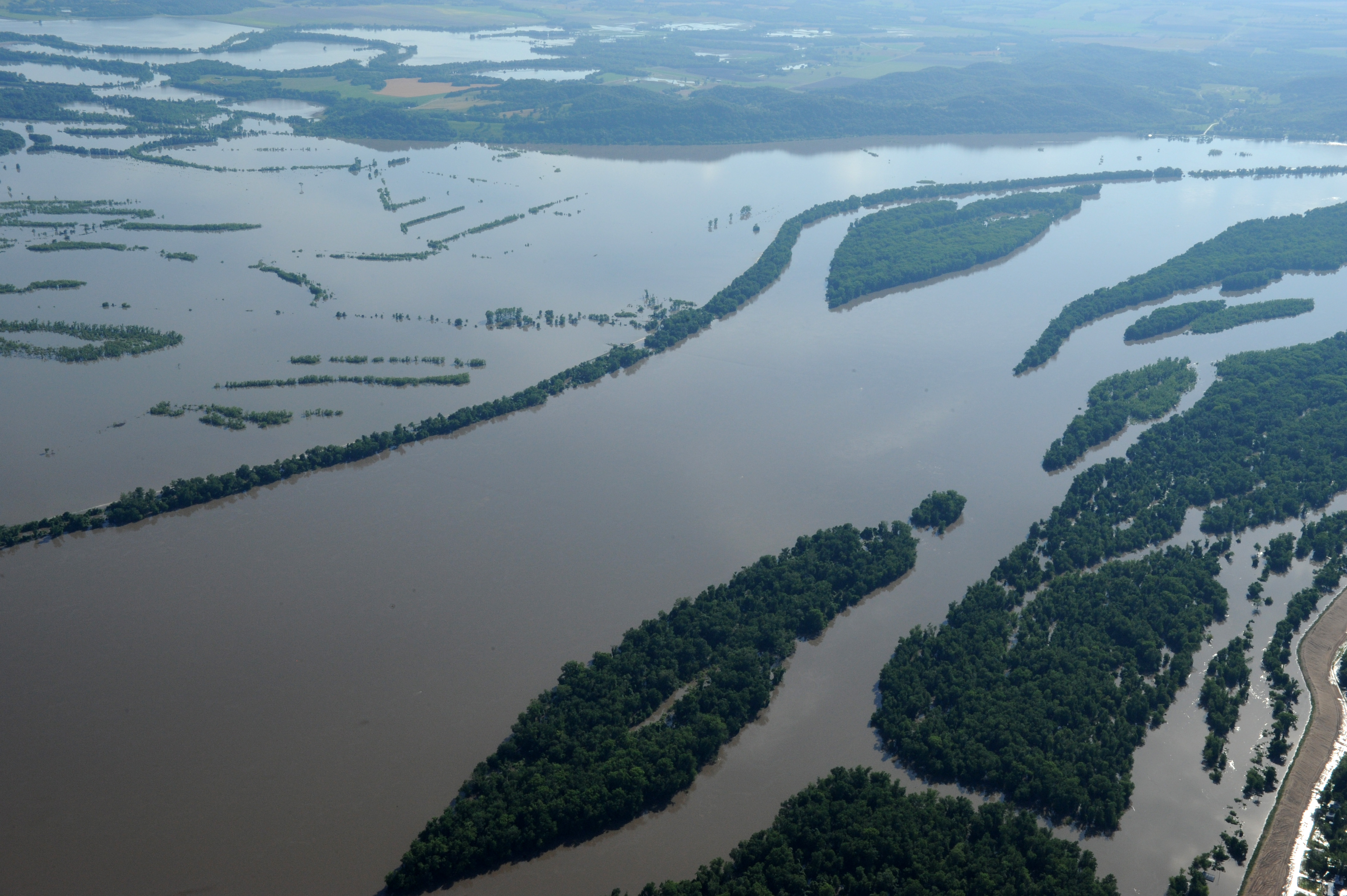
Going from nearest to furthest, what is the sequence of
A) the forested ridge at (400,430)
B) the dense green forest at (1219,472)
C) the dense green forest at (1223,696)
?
the dense green forest at (1223,696)
the forested ridge at (400,430)
the dense green forest at (1219,472)

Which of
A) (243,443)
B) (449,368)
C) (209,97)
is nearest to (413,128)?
(209,97)

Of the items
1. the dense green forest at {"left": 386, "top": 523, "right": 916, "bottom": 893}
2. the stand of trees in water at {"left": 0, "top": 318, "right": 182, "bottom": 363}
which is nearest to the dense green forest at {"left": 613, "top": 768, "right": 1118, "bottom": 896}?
the dense green forest at {"left": 386, "top": 523, "right": 916, "bottom": 893}

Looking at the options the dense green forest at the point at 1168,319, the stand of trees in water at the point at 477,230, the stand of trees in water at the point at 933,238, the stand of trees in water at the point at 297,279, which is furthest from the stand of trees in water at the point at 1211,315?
the stand of trees in water at the point at 297,279

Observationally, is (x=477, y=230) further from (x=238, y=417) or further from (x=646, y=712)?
(x=646, y=712)

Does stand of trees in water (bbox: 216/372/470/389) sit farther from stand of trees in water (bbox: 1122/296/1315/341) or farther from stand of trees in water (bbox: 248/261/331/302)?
stand of trees in water (bbox: 1122/296/1315/341)

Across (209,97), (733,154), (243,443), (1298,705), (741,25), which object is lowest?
(1298,705)

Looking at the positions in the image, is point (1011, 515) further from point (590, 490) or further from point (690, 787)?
point (690, 787)

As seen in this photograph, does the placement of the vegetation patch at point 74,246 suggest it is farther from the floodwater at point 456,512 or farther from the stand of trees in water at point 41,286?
the stand of trees in water at point 41,286
